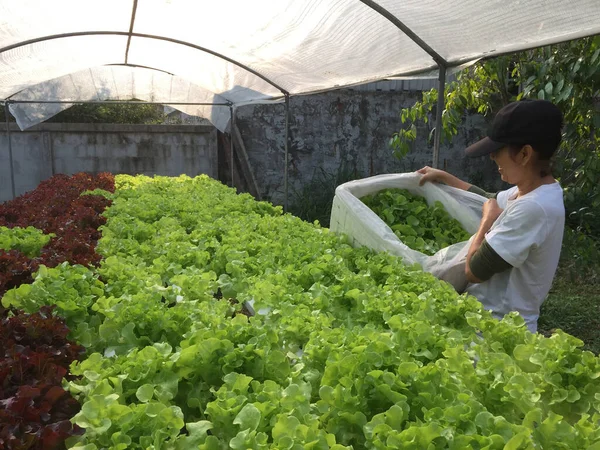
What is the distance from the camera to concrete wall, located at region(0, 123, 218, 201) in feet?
36.3

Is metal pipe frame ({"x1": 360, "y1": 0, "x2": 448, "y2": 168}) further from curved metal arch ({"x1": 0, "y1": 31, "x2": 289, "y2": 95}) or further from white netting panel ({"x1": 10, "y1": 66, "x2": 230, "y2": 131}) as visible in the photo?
white netting panel ({"x1": 10, "y1": 66, "x2": 230, "y2": 131})

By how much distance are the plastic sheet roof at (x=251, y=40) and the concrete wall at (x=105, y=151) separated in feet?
3.83

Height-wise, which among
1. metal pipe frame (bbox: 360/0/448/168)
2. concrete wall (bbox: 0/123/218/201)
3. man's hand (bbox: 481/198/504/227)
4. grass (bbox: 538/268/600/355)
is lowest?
grass (bbox: 538/268/600/355)

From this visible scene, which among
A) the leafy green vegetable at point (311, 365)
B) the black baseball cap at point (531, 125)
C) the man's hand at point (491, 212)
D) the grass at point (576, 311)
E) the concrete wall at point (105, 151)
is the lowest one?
the grass at point (576, 311)

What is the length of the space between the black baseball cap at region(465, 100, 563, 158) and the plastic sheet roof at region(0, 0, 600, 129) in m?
0.52

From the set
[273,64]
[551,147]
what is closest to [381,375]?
[551,147]

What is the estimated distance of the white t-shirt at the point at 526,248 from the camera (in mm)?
2615

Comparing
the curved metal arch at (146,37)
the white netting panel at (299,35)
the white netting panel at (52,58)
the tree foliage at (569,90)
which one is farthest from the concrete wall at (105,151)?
the tree foliage at (569,90)

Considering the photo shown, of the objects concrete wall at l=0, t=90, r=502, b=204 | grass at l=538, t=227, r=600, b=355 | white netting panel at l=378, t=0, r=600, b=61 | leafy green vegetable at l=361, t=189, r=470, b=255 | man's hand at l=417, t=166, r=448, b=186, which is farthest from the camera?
concrete wall at l=0, t=90, r=502, b=204

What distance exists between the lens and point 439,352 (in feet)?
6.60

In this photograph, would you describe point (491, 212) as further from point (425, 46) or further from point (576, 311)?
point (576, 311)

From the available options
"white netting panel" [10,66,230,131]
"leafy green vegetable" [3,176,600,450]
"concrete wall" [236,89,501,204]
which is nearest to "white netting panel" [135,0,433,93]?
"leafy green vegetable" [3,176,600,450]

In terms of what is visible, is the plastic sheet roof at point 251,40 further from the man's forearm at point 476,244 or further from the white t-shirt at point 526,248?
the man's forearm at point 476,244

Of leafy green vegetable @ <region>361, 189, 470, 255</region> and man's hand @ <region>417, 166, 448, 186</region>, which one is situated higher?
man's hand @ <region>417, 166, 448, 186</region>
